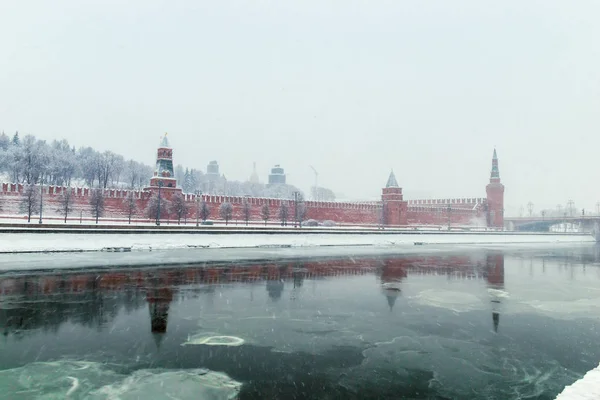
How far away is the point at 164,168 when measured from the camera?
38500mm

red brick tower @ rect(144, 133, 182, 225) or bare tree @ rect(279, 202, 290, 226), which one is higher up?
red brick tower @ rect(144, 133, 182, 225)

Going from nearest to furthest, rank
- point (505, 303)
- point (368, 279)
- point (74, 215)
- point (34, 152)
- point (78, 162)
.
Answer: point (505, 303), point (368, 279), point (74, 215), point (34, 152), point (78, 162)

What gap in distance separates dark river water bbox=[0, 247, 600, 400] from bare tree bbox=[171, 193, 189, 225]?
968 inches

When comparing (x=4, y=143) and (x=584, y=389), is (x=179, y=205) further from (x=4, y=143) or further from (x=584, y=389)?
(x=4, y=143)

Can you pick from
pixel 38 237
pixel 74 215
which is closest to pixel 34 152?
pixel 74 215

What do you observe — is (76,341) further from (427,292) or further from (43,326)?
(427,292)

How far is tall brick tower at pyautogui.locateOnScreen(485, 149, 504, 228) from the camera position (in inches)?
2195

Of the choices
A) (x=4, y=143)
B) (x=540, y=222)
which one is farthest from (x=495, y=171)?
(x=4, y=143)

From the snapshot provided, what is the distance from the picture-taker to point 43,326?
630 centimetres

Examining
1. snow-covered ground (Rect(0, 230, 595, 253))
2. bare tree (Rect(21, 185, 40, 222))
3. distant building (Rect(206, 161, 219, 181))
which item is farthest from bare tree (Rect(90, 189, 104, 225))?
distant building (Rect(206, 161, 219, 181))

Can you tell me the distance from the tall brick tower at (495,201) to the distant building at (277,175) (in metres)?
81.8

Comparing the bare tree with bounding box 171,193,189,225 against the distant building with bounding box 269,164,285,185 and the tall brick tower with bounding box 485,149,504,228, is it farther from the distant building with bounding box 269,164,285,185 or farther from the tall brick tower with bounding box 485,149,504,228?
the distant building with bounding box 269,164,285,185

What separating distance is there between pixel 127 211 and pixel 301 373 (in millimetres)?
33937

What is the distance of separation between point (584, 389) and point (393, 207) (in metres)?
44.2
